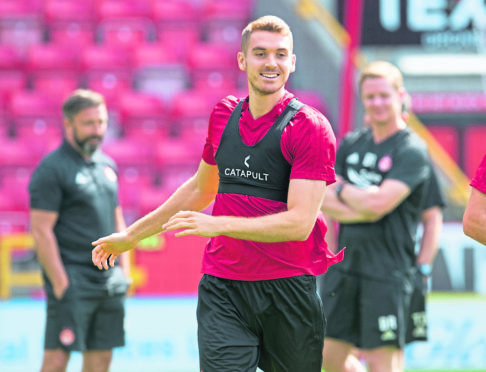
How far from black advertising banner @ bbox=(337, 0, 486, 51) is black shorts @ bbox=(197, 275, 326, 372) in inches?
283

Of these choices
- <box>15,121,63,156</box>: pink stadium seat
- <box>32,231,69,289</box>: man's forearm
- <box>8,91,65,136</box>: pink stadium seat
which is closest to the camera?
<box>32,231,69,289</box>: man's forearm

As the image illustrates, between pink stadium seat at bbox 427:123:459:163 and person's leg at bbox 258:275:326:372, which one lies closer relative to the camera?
person's leg at bbox 258:275:326:372

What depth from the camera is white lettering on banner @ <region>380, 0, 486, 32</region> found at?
10117 mm

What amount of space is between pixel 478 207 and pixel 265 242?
33.2 inches

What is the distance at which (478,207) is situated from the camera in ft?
10.2

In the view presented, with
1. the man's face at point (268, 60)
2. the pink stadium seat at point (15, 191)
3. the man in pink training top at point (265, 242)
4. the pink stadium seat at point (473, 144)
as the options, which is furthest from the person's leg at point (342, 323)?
the pink stadium seat at point (15, 191)

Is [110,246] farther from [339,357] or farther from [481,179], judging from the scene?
[339,357]

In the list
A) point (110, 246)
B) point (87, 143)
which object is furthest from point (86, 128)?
point (110, 246)

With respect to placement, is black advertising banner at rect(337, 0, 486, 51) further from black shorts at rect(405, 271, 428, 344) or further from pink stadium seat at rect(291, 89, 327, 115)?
Answer: black shorts at rect(405, 271, 428, 344)

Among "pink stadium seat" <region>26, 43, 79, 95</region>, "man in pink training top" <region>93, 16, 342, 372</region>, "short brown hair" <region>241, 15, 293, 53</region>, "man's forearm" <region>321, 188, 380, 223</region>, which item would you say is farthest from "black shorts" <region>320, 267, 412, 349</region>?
"pink stadium seat" <region>26, 43, 79, 95</region>

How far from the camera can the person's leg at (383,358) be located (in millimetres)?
4766

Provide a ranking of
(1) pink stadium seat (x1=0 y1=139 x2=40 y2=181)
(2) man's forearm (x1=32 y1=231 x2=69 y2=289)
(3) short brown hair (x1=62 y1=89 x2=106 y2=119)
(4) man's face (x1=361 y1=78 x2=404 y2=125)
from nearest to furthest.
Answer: (4) man's face (x1=361 y1=78 x2=404 y2=125), (2) man's forearm (x1=32 y1=231 x2=69 y2=289), (3) short brown hair (x1=62 y1=89 x2=106 y2=119), (1) pink stadium seat (x1=0 y1=139 x2=40 y2=181)

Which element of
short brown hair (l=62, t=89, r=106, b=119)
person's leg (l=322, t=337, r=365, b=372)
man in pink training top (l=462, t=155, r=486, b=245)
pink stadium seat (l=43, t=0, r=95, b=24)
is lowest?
person's leg (l=322, t=337, r=365, b=372)

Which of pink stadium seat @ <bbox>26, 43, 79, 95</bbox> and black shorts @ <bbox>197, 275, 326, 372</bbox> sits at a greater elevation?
pink stadium seat @ <bbox>26, 43, 79, 95</bbox>
